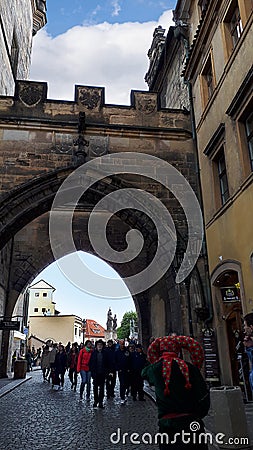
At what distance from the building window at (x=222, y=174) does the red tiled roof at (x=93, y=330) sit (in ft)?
175

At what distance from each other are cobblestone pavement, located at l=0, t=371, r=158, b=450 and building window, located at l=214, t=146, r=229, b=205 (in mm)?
4907

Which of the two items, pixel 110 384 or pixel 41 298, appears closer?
pixel 110 384

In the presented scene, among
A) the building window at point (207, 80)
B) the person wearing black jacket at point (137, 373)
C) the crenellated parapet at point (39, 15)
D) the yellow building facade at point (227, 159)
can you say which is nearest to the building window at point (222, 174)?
the yellow building facade at point (227, 159)

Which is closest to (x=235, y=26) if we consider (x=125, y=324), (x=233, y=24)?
(x=233, y=24)

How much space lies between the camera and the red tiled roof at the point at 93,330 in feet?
204

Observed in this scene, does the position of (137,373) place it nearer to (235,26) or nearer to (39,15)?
(235,26)

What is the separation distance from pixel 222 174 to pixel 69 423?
6385 mm

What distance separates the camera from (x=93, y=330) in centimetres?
6488

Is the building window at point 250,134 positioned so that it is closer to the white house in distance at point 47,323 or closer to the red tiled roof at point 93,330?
the white house in distance at point 47,323

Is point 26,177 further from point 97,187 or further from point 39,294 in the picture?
point 39,294

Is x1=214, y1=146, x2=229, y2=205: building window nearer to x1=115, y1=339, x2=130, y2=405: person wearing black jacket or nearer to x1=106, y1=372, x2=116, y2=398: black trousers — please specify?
x1=115, y1=339, x2=130, y2=405: person wearing black jacket

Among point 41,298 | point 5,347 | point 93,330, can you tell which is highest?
point 41,298

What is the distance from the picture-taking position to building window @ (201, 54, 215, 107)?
1087 cm

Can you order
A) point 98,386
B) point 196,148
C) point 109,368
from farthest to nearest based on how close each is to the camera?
1. point 196,148
2. point 109,368
3. point 98,386
